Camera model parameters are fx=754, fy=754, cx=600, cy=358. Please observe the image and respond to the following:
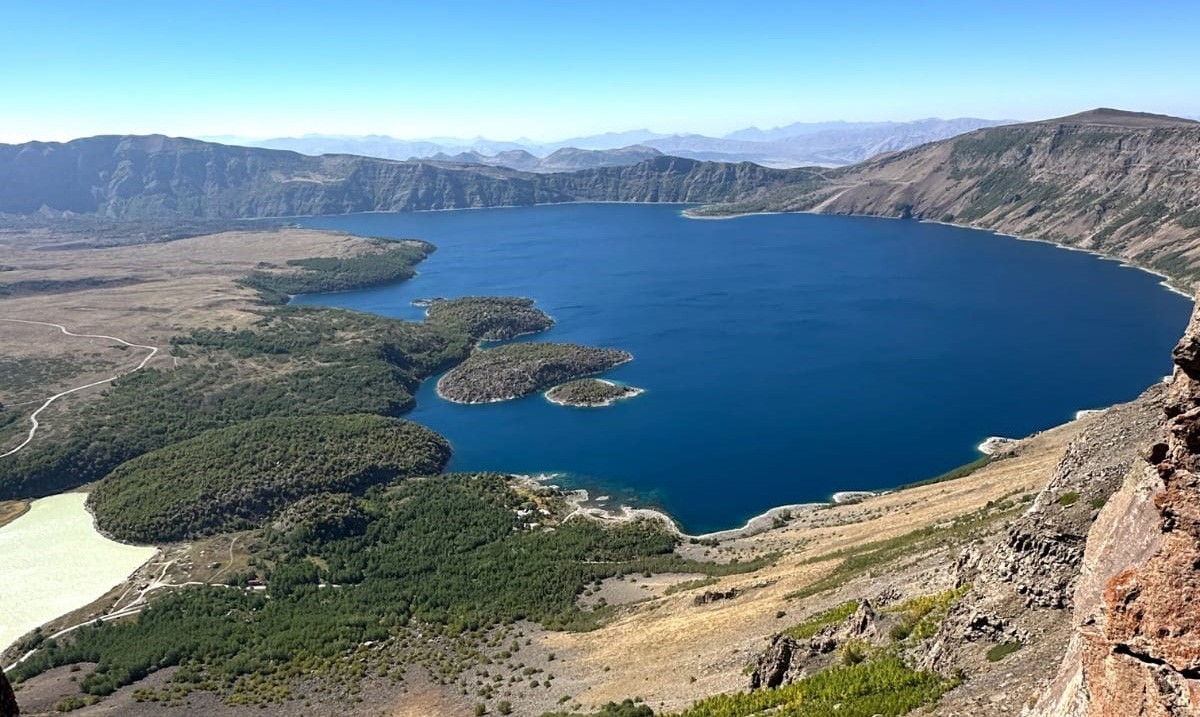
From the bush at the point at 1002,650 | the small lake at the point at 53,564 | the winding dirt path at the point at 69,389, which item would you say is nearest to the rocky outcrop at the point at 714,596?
the bush at the point at 1002,650

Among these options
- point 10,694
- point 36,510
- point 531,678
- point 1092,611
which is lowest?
point 36,510

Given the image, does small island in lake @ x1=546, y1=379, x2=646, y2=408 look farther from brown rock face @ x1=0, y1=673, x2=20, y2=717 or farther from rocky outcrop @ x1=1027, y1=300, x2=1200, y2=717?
rocky outcrop @ x1=1027, y1=300, x2=1200, y2=717

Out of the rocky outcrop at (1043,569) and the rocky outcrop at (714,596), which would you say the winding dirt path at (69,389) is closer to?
the rocky outcrop at (714,596)

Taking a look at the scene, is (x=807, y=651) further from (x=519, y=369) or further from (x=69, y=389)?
(x=69, y=389)

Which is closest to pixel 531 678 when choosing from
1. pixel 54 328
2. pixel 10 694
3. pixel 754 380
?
pixel 10 694

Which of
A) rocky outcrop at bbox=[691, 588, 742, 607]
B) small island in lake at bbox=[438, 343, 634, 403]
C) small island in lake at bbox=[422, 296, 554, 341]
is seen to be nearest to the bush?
rocky outcrop at bbox=[691, 588, 742, 607]

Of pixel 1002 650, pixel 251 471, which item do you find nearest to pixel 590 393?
pixel 251 471

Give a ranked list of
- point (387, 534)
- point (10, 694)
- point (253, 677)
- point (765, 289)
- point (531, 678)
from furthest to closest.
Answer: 1. point (765, 289)
2. point (387, 534)
3. point (253, 677)
4. point (531, 678)
5. point (10, 694)

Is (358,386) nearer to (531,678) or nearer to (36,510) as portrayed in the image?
(36,510)
